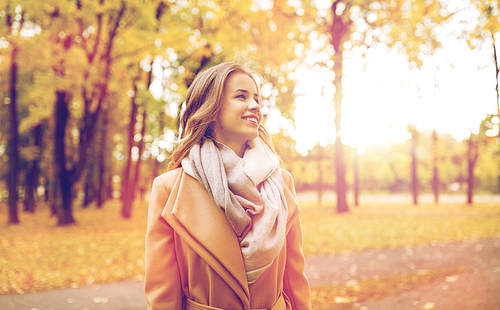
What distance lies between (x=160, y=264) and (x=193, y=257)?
0.15 metres

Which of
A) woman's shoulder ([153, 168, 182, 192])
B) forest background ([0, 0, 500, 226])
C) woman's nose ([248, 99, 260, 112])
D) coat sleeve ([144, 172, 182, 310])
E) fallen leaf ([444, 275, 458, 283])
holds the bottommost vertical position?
fallen leaf ([444, 275, 458, 283])

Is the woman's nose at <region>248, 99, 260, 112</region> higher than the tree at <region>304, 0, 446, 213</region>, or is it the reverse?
the tree at <region>304, 0, 446, 213</region>

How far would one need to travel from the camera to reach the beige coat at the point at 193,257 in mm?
1384

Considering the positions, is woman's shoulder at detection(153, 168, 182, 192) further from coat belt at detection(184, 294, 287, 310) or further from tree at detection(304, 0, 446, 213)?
tree at detection(304, 0, 446, 213)

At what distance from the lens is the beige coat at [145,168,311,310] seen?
1.38 metres

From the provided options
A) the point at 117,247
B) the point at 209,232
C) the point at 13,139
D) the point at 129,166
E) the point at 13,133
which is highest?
the point at 13,133

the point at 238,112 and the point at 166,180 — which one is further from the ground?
the point at 238,112

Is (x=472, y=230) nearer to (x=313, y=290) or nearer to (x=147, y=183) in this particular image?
(x=313, y=290)

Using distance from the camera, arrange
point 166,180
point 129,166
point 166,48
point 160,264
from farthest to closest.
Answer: point 129,166
point 166,48
point 166,180
point 160,264

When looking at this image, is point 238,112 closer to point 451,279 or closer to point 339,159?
point 451,279

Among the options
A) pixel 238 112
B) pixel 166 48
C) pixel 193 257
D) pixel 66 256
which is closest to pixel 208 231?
pixel 193 257

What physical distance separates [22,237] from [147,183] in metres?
27.7

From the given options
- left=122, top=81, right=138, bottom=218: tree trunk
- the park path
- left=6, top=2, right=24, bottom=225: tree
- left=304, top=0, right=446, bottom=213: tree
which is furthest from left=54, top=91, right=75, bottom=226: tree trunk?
left=304, top=0, right=446, bottom=213: tree

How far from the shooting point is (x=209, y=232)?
140cm
